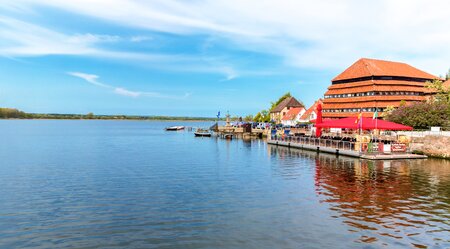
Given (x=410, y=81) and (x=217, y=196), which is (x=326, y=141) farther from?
(x=410, y=81)

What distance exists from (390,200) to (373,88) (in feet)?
217

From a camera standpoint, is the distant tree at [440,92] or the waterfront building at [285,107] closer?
the distant tree at [440,92]

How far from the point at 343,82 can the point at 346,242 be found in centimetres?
8747

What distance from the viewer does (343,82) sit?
96.6 m

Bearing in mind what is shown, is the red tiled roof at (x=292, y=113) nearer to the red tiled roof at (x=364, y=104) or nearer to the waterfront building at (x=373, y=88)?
the waterfront building at (x=373, y=88)

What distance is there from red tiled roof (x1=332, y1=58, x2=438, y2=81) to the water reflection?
2018 inches

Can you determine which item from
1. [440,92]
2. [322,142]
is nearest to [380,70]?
[440,92]

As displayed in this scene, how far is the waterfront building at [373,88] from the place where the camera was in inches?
3226

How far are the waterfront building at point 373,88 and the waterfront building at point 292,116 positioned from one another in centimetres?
2641

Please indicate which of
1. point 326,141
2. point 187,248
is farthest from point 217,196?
point 326,141

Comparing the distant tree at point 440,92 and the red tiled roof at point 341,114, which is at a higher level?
the distant tree at point 440,92

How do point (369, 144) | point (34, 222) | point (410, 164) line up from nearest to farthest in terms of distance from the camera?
1. point (34, 222)
2. point (410, 164)
3. point (369, 144)

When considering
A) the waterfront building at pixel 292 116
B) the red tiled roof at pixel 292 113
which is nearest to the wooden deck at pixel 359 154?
the waterfront building at pixel 292 116

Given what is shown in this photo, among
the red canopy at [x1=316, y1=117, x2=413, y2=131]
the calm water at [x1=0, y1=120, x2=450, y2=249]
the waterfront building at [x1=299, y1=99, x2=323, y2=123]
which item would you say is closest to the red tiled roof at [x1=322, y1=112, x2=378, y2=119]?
the waterfront building at [x1=299, y1=99, x2=323, y2=123]
